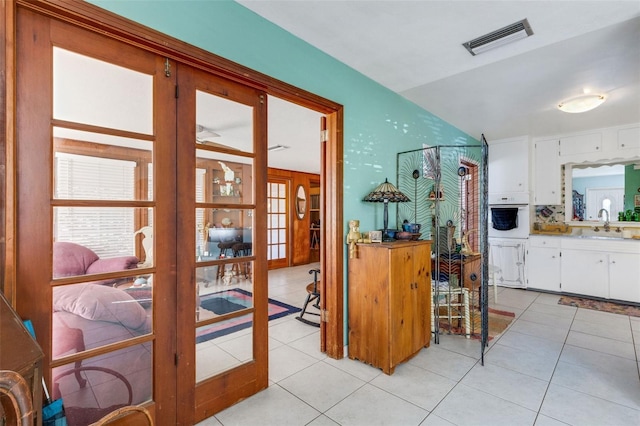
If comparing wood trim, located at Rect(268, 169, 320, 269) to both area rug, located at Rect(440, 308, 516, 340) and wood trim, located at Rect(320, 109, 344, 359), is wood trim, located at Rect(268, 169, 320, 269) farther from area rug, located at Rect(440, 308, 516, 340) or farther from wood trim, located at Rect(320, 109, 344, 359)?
wood trim, located at Rect(320, 109, 344, 359)

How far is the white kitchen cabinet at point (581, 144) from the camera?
459 cm

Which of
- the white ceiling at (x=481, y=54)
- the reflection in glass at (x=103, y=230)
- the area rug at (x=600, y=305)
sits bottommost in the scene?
the area rug at (x=600, y=305)

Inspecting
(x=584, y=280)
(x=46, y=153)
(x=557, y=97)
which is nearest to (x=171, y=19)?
(x=46, y=153)

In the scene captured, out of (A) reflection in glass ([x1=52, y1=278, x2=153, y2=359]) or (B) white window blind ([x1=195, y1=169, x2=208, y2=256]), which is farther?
(B) white window blind ([x1=195, y1=169, x2=208, y2=256])

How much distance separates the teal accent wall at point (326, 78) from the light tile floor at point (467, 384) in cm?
129

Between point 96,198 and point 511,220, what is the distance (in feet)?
18.1

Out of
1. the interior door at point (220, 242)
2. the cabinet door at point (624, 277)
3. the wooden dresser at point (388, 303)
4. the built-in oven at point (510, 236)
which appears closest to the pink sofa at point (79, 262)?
the interior door at point (220, 242)

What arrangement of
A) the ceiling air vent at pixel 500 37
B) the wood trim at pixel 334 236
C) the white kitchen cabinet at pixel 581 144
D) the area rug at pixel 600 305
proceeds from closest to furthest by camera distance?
the ceiling air vent at pixel 500 37, the wood trim at pixel 334 236, the area rug at pixel 600 305, the white kitchen cabinet at pixel 581 144

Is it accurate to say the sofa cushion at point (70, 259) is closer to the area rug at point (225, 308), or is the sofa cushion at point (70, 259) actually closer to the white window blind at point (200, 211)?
the white window blind at point (200, 211)

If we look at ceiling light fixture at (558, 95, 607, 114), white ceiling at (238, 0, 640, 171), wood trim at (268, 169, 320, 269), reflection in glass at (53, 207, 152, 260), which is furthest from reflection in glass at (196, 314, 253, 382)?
wood trim at (268, 169, 320, 269)

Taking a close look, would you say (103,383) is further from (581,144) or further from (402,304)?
(581,144)

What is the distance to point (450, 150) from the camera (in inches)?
174

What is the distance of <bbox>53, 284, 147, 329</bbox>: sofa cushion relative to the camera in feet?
4.56

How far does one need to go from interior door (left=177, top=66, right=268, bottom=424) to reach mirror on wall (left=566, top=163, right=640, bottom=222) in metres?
5.37
